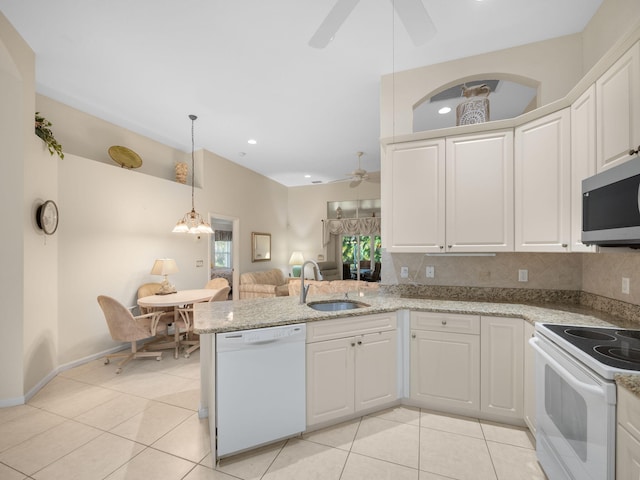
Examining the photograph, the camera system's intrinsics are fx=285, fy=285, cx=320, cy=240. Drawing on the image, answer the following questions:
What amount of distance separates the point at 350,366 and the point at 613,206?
1767 mm

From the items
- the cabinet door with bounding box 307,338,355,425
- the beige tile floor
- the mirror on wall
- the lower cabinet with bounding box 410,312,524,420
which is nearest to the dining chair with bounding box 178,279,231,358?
the beige tile floor

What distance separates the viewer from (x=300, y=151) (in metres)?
5.15

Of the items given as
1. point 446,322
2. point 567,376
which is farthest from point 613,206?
point 446,322

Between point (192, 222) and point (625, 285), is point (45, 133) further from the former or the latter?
point (625, 285)

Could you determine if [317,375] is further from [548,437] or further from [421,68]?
[421,68]

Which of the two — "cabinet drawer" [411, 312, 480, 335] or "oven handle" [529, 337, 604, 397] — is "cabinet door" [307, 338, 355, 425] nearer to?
"cabinet drawer" [411, 312, 480, 335]

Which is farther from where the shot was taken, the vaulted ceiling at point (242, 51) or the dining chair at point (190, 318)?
the dining chair at point (190, 318)

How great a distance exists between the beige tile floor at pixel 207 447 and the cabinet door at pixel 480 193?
1.38 meters

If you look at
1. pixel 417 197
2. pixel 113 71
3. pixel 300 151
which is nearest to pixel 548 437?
pixel 417 197

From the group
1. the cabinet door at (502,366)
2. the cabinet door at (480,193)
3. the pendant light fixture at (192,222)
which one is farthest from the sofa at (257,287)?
the cabinet door at (502,366)

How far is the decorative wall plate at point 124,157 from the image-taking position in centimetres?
374

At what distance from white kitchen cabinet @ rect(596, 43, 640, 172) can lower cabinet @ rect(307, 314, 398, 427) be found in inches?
65.6

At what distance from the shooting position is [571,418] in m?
1.32

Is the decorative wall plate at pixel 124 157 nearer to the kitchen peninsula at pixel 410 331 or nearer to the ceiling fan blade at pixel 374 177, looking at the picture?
the kitchen peninsula at pixel 410 331
